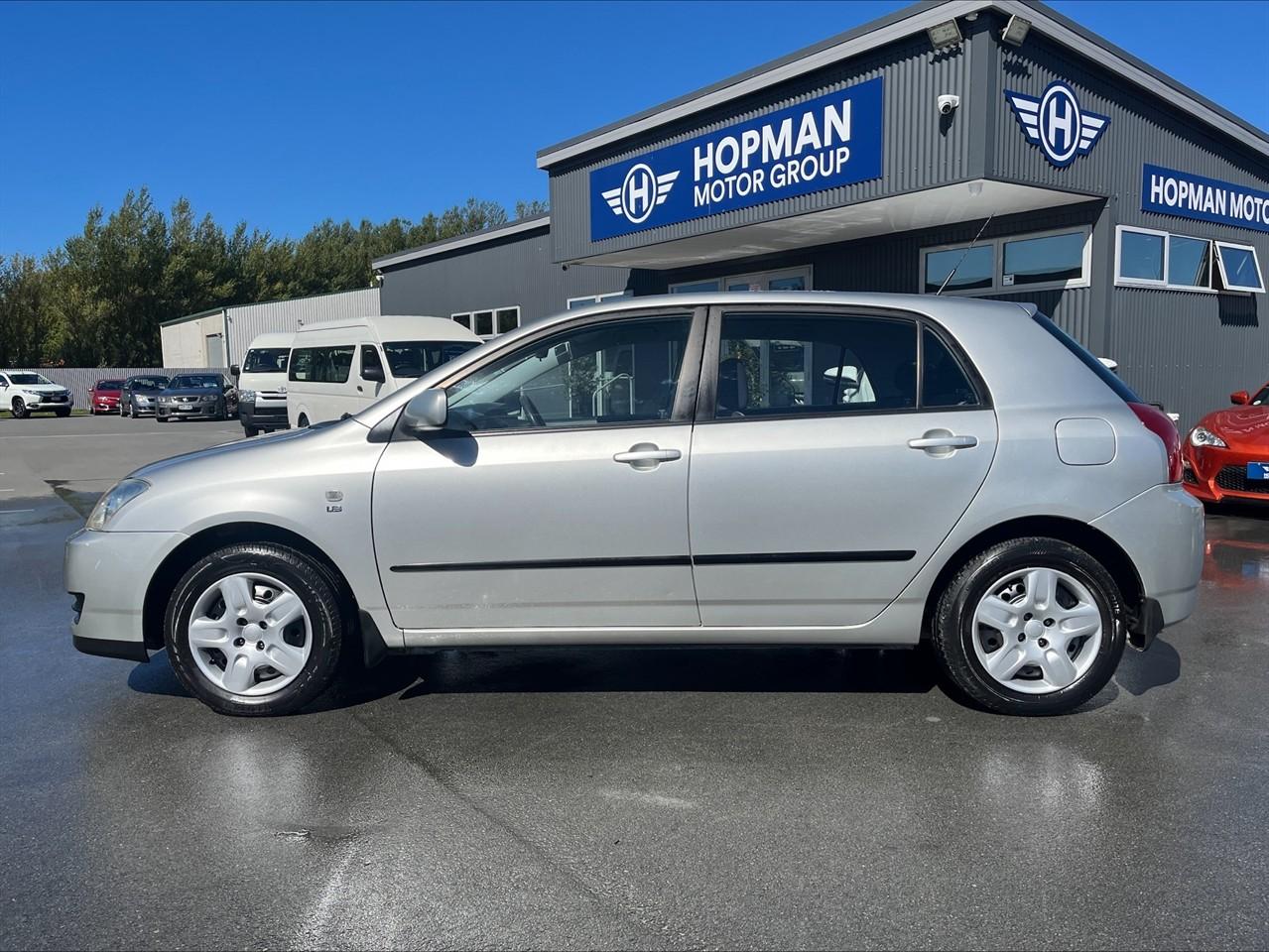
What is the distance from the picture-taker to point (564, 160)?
15656 millimetres

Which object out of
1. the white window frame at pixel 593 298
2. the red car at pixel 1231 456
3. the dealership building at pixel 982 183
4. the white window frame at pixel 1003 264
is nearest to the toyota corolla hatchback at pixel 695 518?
the red car at pixel 1231 456

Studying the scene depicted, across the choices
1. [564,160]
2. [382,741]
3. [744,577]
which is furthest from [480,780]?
[564,160]

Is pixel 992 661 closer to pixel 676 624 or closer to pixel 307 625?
pixel 676 624

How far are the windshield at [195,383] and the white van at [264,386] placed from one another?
6.62 meters

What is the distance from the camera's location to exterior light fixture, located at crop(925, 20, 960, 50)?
9876 mm

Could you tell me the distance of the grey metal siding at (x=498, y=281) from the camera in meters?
18.4

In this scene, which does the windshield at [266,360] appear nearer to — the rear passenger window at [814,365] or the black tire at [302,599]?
the black tire at [302,599]

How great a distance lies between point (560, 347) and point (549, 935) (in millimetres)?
2325

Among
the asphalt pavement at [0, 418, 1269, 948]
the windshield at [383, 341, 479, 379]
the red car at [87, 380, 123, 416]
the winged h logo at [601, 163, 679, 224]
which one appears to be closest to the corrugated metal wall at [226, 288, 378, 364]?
the red car at [87, 380, 123, 416]

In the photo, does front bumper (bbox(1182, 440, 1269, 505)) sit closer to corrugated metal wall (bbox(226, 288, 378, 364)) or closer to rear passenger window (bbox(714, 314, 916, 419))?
rear passenger window (bbox(714, 314, 916, 419))

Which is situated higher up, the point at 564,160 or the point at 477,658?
the point at 564,160

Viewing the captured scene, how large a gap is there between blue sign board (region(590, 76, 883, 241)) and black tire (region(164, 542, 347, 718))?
341 inches

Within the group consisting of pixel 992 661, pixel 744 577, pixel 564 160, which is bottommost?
pixel 992 661

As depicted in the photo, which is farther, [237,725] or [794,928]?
[237,725]
